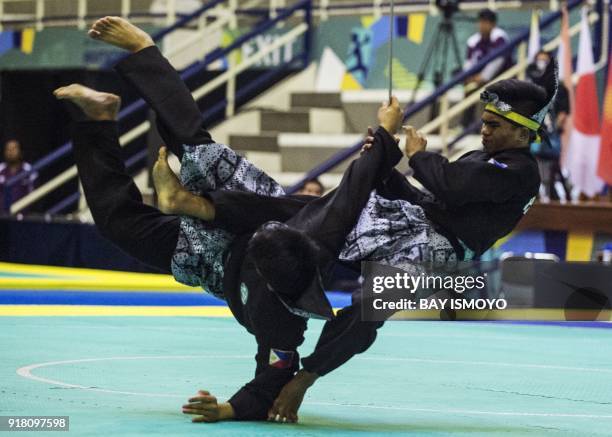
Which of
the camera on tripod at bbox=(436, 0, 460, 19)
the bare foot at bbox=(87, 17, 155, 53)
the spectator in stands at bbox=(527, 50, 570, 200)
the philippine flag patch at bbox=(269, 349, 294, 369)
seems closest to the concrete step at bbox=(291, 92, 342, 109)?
the camera on tripod at bbox=(436, 0, 460, 19)

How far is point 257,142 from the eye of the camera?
15414 millimetres

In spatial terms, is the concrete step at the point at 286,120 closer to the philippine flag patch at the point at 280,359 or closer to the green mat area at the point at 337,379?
the green mat area at the point at 337,379

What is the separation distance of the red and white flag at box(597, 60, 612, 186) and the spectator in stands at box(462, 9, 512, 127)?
5.15 ft

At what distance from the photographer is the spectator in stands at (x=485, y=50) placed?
13242 mm

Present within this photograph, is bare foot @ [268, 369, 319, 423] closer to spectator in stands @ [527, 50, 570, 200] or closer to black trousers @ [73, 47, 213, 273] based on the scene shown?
black trousers @ [73, 47, 213, 273]

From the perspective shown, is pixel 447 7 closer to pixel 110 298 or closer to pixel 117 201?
pixel 110 298

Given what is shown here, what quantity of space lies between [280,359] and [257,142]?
34.7ft

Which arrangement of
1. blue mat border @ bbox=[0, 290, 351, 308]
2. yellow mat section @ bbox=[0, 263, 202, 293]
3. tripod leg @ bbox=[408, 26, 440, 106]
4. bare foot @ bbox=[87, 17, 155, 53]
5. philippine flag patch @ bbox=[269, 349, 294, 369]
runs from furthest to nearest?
1. tripod leg @ bbox=[408, 26, 440, 106]
2. yellow mat section @ bbox=[0, 263, 202, 293]
3. blue mat border @ bbox=[0, 290, 351, 308]
4. bare foot @ bbox=[87, 17, 155, 53]
5. philippine flag patch @ bbox=[269, 349, 294, 369]

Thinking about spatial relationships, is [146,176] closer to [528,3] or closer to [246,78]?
[246,78]

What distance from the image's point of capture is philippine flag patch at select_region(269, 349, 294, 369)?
4922 mm

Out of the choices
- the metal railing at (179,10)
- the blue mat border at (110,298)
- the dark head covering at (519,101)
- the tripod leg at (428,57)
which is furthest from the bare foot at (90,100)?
the metal railing at (179,10)

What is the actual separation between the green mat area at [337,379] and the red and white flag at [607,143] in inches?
108

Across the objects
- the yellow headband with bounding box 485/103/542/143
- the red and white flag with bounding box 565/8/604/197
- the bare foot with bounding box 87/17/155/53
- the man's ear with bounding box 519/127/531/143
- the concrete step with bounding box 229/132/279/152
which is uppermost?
the bare foot with bounding box 87/17/155/53

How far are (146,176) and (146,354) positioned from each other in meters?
8.18
